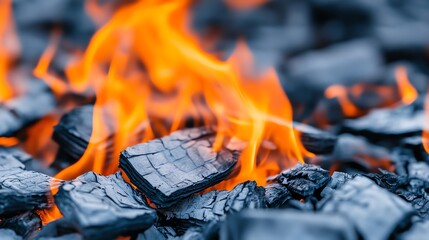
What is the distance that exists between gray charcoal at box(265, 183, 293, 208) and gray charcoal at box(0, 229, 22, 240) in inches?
41.1

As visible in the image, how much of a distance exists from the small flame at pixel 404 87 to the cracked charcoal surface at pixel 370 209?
5.48ft

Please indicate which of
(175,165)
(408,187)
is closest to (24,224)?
(175,165)

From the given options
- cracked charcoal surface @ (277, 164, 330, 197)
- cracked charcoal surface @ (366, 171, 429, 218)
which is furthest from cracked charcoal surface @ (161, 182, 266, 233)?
cracked charcoal surface @ (366, 171, 429, 218)

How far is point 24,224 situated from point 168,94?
4.41ft

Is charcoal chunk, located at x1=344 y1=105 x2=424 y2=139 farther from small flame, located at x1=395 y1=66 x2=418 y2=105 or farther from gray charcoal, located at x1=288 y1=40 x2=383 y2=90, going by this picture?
gray charcoal, located at x1=288 y1=40 x2=383 y2=90

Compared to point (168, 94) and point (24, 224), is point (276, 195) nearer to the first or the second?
point (24, 224)

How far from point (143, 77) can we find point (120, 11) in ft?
1.53

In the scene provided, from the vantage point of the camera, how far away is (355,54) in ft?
12.7

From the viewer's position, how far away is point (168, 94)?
2.97m

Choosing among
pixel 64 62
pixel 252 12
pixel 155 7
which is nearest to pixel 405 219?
pixel 155 7

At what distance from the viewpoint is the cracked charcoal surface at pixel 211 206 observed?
74.4 inches

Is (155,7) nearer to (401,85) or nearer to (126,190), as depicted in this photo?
(126,190)

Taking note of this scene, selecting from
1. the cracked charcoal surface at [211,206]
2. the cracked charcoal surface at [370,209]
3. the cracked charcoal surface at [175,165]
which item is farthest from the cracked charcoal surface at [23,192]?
Answer: the cracked charcoal surface at [370,209]

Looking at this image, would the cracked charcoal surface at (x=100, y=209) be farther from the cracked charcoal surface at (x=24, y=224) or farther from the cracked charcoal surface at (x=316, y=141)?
the cracked charcoal surface at (x=316, y=141)
